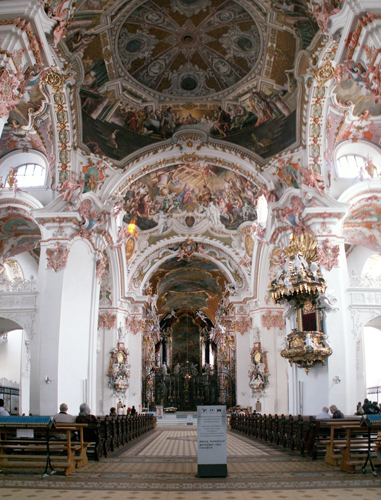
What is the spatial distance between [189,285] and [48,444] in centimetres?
2834

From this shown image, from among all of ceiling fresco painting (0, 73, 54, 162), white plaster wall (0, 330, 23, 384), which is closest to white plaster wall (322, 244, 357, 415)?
ceiling fresco painting (0, 73, 54, 162)

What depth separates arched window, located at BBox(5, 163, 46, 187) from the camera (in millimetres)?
16781

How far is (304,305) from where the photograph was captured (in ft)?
45.5

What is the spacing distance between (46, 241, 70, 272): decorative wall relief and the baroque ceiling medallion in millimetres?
6028

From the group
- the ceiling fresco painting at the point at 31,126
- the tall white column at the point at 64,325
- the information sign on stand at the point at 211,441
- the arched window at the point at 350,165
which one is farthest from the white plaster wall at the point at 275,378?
the information sign on stand at the point at 211,441

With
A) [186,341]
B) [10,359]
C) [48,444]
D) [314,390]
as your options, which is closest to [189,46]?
[314,390]

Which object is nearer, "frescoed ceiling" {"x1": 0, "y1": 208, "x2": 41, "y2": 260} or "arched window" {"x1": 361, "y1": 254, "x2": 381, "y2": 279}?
"frescoed ceiling" {"x1": 0, "y1": 208, "x2": 41, "y2": 260}

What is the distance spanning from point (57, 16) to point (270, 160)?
906cm

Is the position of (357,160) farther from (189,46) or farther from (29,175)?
(29,175)

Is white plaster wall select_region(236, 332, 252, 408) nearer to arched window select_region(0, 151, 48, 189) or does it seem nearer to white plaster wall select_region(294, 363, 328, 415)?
white plaster wall select_region(294, 363, 328, 415)

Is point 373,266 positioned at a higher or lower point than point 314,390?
higher

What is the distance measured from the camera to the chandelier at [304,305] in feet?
43.2

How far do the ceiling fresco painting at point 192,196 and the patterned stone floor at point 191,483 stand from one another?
13.4 meters

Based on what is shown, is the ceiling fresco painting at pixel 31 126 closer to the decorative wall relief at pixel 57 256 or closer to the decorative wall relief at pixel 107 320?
the decorative wall relief at pixel 57 256
